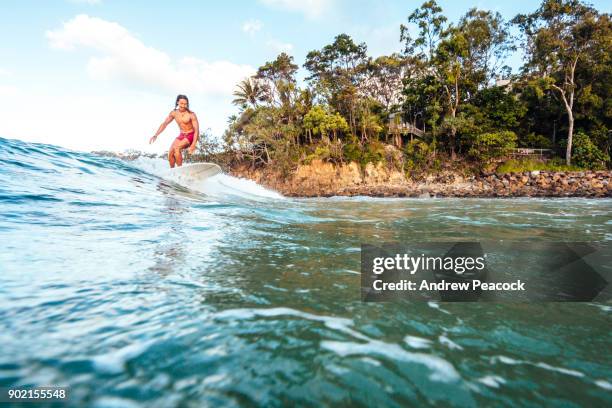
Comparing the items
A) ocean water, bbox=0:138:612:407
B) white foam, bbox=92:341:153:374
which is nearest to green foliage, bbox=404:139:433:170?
ocean water, bbox=0:138:612:407

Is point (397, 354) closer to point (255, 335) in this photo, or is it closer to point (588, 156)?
point (255, 335)

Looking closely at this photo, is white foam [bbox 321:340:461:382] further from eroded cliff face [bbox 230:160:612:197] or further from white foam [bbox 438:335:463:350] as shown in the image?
eroded cliff face [bbox 230:160:612:197]

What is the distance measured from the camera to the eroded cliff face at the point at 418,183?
21.1 meters

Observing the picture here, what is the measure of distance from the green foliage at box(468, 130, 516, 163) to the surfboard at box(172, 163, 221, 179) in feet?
71.4

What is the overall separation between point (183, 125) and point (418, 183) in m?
21.5

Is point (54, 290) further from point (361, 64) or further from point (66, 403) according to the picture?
point (361, 64)

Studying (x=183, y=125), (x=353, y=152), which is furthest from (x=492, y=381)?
(x=353, y=152)

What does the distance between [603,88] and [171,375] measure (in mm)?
33104

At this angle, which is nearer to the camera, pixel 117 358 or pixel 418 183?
pixel 117 358

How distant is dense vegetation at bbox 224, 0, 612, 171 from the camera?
71.7 feet

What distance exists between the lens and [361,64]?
2936 cm

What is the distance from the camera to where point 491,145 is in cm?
2369

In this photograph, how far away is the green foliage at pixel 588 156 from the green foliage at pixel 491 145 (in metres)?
4.42

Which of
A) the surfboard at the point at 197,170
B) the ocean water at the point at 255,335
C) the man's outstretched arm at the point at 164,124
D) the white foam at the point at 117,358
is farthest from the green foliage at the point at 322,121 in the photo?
the white foam at the point at 117,358
